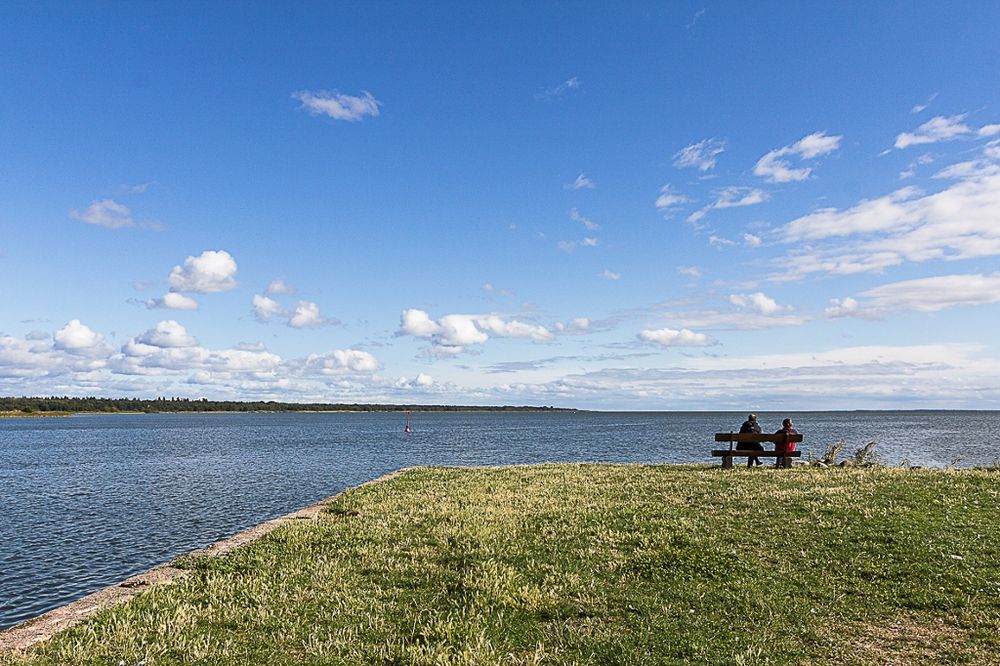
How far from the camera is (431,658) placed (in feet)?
26.8

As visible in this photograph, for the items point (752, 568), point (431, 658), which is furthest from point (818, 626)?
point (431, 658)

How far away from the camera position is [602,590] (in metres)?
10.8

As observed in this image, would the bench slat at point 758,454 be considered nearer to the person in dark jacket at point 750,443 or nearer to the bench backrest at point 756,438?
the person in dark jacket at point 750,443

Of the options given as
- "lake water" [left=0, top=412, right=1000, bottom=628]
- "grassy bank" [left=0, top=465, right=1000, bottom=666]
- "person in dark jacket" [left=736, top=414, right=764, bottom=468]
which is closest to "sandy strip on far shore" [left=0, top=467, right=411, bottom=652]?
"grassy bank" [left=0, top=465, right=1000, bottom=666]

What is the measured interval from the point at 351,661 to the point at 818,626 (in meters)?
6.54

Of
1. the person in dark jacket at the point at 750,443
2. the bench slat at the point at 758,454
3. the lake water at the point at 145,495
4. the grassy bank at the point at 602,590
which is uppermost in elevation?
the person in dark jacket at the point at 750,443

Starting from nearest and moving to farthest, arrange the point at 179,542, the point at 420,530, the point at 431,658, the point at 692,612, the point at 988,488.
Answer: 1. the point at 431,658
2. the point at 692,612
3. the point at 420,530
4. the point at 988,488
5. the point at 179,542

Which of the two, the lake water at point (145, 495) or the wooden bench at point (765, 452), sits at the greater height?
the wooden bench at point (765, 452)

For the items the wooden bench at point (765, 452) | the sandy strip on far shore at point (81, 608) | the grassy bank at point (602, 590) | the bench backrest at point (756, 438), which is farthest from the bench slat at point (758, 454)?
the sandy strip on far shore at point (81, 608)

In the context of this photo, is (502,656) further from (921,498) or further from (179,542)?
(179,542)

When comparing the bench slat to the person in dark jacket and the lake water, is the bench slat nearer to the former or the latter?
the person in dark jacket

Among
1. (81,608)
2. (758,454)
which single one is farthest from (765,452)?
(81,608)

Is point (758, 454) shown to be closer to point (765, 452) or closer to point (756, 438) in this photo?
point (765, 452)

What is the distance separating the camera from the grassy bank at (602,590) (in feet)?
28.0
